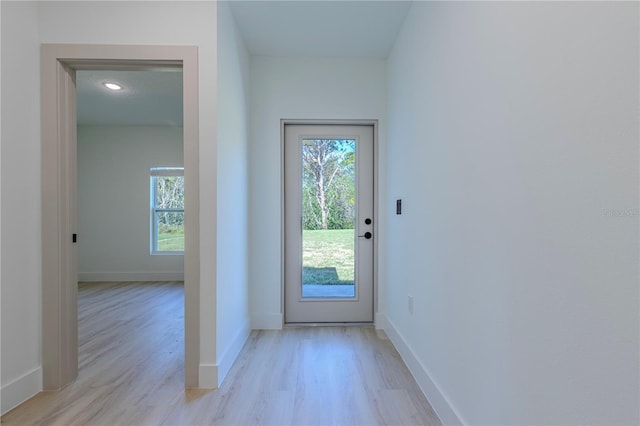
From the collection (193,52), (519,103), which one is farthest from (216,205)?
(519,103)

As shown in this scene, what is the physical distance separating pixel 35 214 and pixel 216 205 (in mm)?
1044

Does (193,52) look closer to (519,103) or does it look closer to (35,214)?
(35,214)

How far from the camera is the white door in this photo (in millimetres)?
3041

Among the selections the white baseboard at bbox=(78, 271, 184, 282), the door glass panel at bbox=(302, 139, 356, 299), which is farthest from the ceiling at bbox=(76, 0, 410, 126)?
the white baseboard at bbox=(78, 271, 184, 282)

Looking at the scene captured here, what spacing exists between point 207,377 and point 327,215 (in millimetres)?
1679

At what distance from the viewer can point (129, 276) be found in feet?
16.9

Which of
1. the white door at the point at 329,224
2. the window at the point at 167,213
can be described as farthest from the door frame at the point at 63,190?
the window at the point at 167,213

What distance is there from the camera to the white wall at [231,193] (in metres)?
2.01

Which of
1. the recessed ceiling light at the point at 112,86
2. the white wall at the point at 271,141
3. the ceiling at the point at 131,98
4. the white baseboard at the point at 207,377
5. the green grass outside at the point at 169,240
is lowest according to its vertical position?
the white baseboard at the point at 207,377

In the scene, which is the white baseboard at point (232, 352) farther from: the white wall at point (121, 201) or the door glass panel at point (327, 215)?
the white wall at point (121, 201)

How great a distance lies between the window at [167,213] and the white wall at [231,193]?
302 cm

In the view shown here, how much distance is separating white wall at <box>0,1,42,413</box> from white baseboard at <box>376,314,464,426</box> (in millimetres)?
2262

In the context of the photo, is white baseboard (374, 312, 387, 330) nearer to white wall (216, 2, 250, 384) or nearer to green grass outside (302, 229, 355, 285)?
green grass outside (302, 229, 355, 285)

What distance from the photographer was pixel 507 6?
1081 mm
